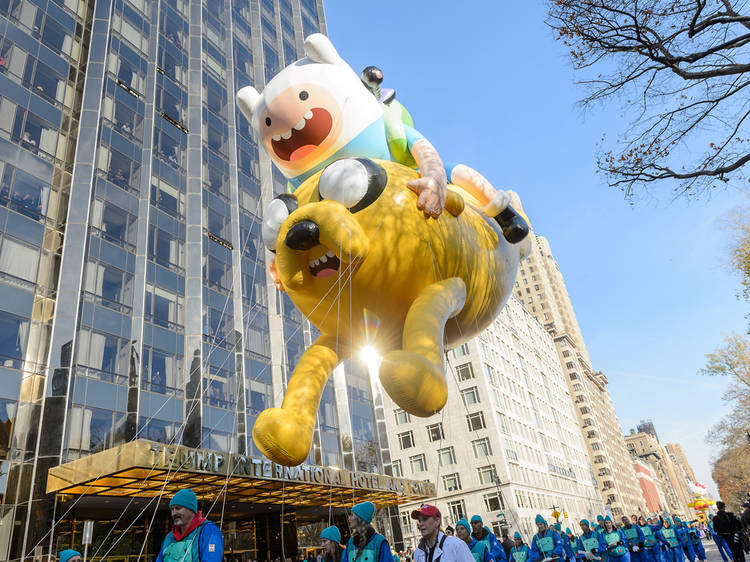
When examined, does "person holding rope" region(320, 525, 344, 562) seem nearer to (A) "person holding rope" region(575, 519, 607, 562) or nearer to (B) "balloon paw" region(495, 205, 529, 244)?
(B) "balloon paw" region(495, 205, 529, 244)

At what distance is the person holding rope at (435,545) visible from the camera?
4.16 metres

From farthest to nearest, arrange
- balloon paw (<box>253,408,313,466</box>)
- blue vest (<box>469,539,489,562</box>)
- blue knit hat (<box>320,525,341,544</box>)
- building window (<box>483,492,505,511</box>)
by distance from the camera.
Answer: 1. building window (<box>483,492,505,511</box>)
2. blue vest (<box>469,539,489,562</box>)
3. blue knit hat (<box>320,525,341,544</box>)
4. balloon paw (<box>253,408,313,466</box>)

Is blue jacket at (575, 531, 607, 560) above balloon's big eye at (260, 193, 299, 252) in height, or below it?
below

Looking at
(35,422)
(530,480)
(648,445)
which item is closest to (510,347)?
(530,480)

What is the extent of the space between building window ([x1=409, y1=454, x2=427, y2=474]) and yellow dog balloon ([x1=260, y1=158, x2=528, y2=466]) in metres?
41.6

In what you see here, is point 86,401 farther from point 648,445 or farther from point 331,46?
point 648,445

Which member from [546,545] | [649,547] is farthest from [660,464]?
[546,545]

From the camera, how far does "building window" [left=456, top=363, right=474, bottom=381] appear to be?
45250mm

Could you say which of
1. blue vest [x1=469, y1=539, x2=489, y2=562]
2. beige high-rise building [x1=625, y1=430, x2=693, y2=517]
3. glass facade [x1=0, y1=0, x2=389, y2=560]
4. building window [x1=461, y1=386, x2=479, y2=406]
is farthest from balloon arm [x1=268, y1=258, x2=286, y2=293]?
beige high-rise building [x1=625, y1=430, x2=693, y2=517]

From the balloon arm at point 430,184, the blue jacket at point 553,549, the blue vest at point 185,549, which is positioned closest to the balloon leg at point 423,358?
the balloon arm at point 430,184

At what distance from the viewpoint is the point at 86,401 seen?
16.7 meters

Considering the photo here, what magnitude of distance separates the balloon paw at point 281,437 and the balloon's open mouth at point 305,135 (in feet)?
9.13

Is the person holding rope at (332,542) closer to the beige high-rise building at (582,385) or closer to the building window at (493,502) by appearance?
the building window at (493,502)

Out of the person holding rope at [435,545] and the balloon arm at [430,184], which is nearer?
the person holding rope at [435,545]
